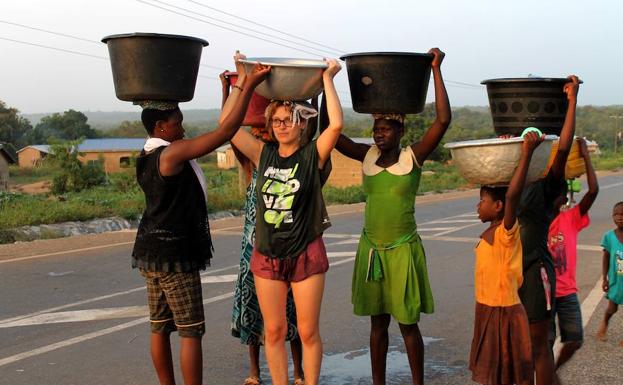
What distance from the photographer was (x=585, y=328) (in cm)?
663

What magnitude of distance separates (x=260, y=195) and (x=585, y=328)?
364cm

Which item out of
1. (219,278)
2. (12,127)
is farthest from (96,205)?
(12,127)

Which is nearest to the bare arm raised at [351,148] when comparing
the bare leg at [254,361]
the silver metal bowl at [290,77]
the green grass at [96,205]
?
the silver metal bowl at [290,77]

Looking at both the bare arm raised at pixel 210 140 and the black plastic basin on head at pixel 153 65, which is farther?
the black plastic basin on head at pixel 153 65

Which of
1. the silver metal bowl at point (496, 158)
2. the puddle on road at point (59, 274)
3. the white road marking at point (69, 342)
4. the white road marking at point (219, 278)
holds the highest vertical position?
the silver metal bowl at point (496, 158)

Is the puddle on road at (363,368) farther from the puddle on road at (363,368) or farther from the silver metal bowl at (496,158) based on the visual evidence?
the silver metal bowl at (496,158)

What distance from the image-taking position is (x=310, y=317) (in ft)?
13.8

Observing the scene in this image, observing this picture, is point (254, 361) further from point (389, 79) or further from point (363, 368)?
point (389, 79)

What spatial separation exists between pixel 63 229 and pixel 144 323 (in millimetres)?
8581

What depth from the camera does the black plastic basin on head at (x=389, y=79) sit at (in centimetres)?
438

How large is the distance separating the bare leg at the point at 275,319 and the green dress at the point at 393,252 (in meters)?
0.58

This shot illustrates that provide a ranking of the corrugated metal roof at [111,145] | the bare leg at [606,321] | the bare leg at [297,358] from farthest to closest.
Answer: the corrugated metal roof at [111,145], the bare leg at [606,321], the bare leg at [297,358]

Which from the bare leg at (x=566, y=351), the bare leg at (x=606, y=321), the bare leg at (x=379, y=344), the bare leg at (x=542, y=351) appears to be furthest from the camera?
the bare leg at (x=606, y=321)

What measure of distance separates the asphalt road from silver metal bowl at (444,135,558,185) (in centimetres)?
173
